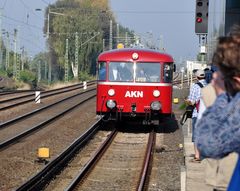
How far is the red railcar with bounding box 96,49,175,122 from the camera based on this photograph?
1606 centimetres

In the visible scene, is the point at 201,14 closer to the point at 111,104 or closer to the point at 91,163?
the point at 111,104

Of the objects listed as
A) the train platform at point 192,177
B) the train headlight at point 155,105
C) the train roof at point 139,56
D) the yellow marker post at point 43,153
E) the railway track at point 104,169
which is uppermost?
the train roof at point 139,56

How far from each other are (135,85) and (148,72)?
1.81 feet

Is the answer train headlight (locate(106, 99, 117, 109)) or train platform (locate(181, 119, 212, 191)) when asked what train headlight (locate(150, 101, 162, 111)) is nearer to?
train headlight (locate(106, 99, 117, 109))

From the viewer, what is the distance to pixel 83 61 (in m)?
74.5

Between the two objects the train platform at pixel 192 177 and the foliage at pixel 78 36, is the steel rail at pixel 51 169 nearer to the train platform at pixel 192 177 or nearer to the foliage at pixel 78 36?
the train platform at pixel 192 177

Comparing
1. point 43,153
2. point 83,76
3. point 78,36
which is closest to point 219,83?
point 43,153

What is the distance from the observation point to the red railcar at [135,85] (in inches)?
632

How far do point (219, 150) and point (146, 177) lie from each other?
737 centimetres

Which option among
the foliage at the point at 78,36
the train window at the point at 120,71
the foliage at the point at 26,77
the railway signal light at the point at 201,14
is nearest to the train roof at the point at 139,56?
the train window at the point at 120,71

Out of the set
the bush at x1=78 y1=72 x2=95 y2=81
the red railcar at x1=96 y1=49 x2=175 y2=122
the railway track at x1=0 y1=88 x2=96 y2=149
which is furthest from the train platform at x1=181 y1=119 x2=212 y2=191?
the bush at x1=78 y1=72 x2=95 y2=81

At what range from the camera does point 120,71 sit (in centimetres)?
1631

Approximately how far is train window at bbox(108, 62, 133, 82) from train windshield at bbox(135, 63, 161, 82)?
213 millimetres

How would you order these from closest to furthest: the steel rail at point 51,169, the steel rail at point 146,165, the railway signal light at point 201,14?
the steel rail at point 51,169
the steel rail at point 146,165
the railway signal light at point 201,14
